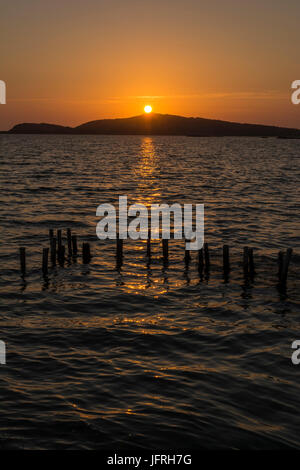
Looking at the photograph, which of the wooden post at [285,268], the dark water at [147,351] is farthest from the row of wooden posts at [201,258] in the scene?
the dark water at [147,351]

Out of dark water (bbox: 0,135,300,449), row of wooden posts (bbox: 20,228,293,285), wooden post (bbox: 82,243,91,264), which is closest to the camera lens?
dark water (bbox: 0,135,300,449)

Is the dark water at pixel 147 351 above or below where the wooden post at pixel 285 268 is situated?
below

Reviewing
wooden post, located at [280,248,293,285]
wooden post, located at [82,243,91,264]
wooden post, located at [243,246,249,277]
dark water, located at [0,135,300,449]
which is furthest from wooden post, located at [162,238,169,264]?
wooden post, located at [280,248,293,285]

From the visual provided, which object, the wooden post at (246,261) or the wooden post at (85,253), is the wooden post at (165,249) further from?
the wooden post at (246,261)

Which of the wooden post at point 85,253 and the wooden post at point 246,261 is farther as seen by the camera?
the wooden post at point 85,253

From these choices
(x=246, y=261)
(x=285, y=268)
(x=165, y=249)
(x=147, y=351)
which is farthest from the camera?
(x=165, y=249)

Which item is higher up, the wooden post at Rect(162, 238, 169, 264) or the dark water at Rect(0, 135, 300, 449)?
the wooden post at Rect(162, 238, 169, 264)

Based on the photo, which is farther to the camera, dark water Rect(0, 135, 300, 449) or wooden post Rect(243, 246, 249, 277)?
wooden post Rect(243, 246, 249, 277)

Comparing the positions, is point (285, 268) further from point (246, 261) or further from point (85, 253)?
point (85, 253)

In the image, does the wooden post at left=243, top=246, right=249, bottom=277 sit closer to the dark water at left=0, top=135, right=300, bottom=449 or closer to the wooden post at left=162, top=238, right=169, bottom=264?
the dark water at left=0, top=135, right=300, bottom=449

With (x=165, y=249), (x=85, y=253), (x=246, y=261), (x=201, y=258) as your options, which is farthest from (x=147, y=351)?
(x=85, y=253)
